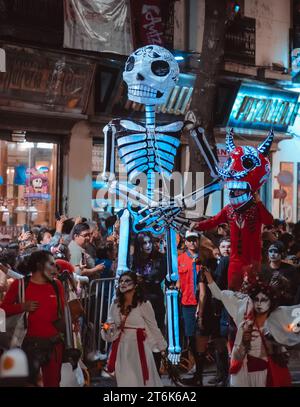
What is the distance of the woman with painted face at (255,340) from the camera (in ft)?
18.5

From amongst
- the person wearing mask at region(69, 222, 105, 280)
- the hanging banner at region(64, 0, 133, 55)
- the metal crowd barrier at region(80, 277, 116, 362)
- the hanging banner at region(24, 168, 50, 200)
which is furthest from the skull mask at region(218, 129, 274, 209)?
the hanging banner at region(24, 168, 50, 200)

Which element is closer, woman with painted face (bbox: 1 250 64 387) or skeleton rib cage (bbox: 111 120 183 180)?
woman with painted face (bbox: 1 250 64 387)

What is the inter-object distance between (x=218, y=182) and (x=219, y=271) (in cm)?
69

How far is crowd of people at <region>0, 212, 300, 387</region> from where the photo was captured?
17.2ft

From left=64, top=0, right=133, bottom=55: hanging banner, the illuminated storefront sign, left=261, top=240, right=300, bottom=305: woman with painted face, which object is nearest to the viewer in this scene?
left=261, top=240, right=300, bottom=305: woman with painted face

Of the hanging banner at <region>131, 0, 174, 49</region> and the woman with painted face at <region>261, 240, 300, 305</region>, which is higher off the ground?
the hanging banner at <region>131, 0, 174, 49</region>

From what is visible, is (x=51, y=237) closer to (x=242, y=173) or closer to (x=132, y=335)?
(x=132, y=335)

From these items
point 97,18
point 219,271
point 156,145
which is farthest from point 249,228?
point 97,18

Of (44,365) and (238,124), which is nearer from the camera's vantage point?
(44,365)

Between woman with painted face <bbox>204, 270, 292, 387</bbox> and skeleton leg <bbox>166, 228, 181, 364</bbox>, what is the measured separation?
344mm

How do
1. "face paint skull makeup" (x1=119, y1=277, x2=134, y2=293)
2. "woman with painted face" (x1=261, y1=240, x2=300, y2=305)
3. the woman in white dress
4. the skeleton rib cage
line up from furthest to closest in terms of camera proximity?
the skeleton rib cage < "woman with painted face" (x1=261, y1=240, x2=300, y2=305) < "face paint skull makeup" (x1=119, y1=277, x2=134, y2=293) < the woman in white dress

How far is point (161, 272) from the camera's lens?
6.04 metres

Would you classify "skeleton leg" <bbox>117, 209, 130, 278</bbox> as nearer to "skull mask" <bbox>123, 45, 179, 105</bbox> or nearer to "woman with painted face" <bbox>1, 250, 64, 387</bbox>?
"woman with painted face" <bbox>1, 250, 64, 387</bbox>

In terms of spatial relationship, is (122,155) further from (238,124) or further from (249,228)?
(238,124)
